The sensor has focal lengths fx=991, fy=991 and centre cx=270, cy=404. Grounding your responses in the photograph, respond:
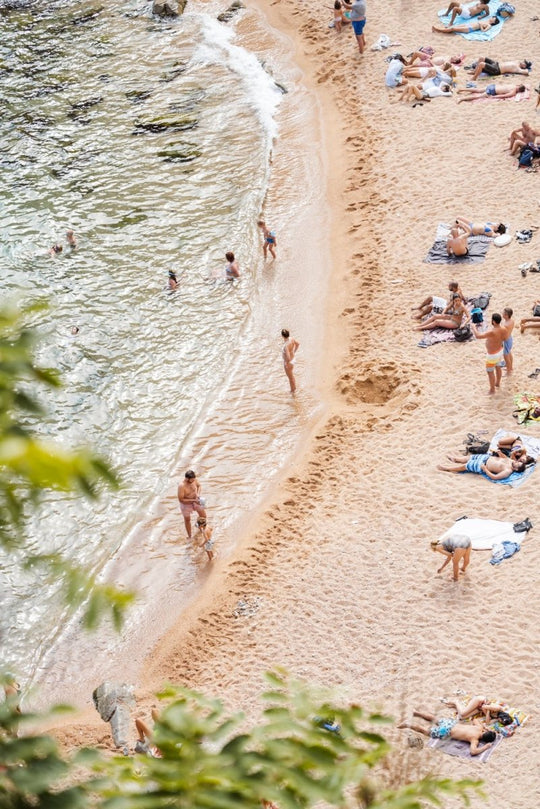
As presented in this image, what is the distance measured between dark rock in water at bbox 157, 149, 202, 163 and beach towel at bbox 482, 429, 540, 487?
47.5ft

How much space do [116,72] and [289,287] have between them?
577 inches

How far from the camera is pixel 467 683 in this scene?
1126 cm

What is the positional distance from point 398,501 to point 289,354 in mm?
4056

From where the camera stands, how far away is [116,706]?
41.2 ft

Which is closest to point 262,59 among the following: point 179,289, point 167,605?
point 179,289

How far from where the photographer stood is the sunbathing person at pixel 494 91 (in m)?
23.1

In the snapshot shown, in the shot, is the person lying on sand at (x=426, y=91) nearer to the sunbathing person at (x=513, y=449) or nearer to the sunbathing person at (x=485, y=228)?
the sunbathing person at (x=485, y=228)

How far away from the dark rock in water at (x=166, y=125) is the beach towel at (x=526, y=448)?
1636cm

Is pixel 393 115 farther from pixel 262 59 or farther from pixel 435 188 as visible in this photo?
pixel 262 59

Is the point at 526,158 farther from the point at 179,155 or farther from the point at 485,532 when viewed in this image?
the point at 485,532

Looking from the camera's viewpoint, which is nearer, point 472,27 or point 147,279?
point 147,279

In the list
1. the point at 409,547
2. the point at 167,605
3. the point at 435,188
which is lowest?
the point at 167,605

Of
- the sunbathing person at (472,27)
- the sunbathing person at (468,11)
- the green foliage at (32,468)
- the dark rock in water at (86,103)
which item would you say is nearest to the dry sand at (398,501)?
the sunbathing person at (472,27)

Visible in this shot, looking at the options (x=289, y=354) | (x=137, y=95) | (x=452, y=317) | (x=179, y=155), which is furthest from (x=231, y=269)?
(x=137, y=95)
